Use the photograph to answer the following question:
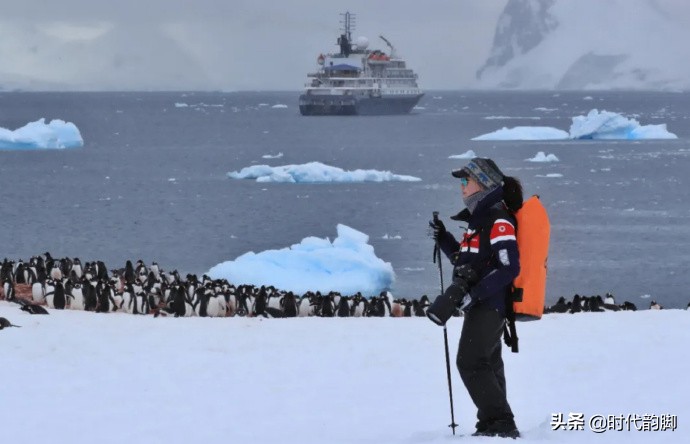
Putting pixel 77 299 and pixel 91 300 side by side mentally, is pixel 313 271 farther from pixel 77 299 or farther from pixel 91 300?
pixel 91 300

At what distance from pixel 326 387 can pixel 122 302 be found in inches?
297

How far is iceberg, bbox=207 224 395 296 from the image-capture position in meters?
25.4

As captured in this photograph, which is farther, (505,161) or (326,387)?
(505,161)

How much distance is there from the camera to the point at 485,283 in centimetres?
586

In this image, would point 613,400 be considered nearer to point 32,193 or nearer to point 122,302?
point 122,302

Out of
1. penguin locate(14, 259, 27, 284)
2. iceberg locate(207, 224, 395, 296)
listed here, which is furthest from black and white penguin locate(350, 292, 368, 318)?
iceberg locate(207, 224, 395, 296)

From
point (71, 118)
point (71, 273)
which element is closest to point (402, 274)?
point (71, 273)

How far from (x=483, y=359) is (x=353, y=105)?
128180mm

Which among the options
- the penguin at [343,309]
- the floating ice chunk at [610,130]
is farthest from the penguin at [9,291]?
the floating ice chunk at [610,130]

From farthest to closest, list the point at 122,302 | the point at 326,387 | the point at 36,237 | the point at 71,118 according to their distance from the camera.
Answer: the point at 71,118 < the point at 36,237 < the point at 122,302 < the point at 326,387

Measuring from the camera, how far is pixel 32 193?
5766 cm

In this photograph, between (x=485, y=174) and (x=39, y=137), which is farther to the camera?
(x=39, y=137)

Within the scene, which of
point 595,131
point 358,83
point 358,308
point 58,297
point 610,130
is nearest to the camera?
point 58,297

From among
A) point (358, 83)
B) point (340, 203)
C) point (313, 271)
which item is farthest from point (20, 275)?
point (358, 83)
